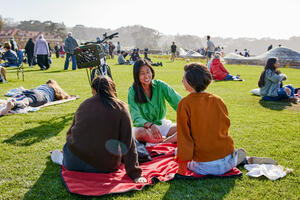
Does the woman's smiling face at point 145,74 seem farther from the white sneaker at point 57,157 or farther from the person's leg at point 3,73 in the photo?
the person's leg at point 3,73

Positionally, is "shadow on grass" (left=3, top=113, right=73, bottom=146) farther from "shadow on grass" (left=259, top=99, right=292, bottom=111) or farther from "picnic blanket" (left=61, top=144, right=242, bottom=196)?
"shadow on grass" (left=259, top=99, right=292, bottom=111)

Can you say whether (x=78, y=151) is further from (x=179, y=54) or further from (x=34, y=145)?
(x=179, y=54)

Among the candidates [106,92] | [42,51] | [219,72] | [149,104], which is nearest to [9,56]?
[42,51]

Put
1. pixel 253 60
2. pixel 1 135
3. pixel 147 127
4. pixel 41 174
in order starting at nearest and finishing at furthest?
pixel 41 174
pixel 147 127
pixel 1 135
pixel 253 60

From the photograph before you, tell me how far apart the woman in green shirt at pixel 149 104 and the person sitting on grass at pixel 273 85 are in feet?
14.3

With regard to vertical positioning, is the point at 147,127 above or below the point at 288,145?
above

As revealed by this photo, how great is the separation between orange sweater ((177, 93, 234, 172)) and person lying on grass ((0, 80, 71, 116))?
4.54 metres

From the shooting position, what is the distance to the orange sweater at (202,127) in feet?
8.86

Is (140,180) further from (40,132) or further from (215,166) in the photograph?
(40,132)

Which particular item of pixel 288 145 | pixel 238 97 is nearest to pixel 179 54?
pixel 238 97

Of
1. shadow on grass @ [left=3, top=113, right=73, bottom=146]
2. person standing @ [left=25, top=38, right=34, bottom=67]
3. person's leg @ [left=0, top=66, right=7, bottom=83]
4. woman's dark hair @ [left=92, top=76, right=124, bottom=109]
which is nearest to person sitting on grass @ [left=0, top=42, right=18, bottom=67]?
person's leg @ [left=0, top=66, right=7, bottom=83]

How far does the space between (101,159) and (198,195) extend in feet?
3.76

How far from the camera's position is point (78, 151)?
2801 millimetres

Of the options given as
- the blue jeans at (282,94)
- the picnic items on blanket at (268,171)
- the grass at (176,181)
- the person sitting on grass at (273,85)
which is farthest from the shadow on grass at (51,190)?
the blue jeans at (282,94)
